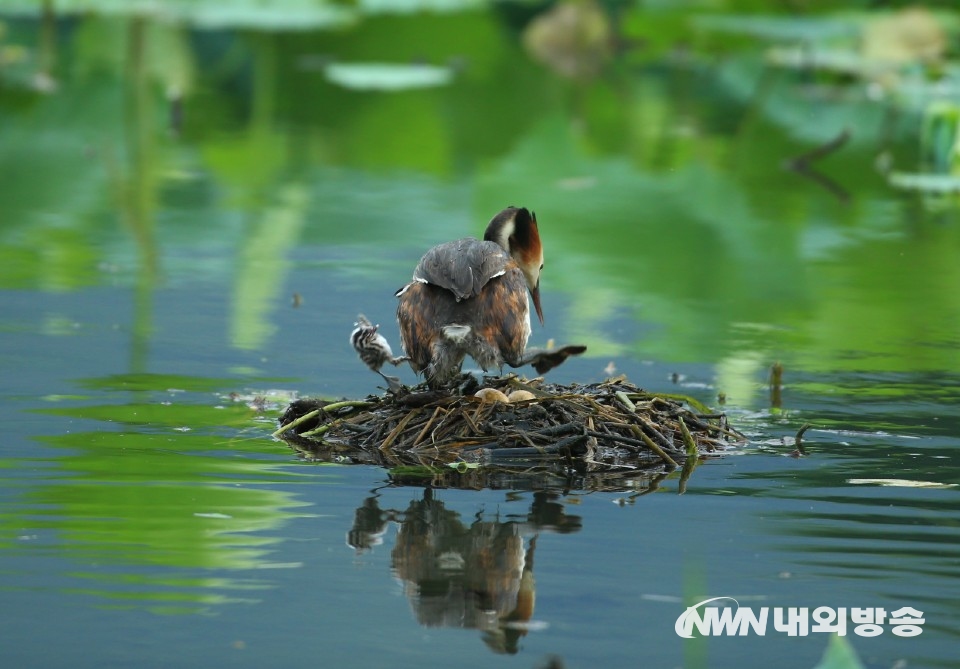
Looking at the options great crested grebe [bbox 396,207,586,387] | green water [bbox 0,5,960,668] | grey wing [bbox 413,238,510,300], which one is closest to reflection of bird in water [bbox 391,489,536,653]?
green water [bbox 0,5,960,668]

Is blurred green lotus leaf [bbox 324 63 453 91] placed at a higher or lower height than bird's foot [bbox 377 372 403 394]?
higher

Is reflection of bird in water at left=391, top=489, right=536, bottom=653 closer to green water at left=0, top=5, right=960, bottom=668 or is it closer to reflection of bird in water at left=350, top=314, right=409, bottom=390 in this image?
green water at left=0, top=5, right=960, bottom=668

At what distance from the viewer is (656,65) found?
84.3ft

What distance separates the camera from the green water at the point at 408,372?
5770 millimetres

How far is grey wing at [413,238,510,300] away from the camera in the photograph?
8.02 meters

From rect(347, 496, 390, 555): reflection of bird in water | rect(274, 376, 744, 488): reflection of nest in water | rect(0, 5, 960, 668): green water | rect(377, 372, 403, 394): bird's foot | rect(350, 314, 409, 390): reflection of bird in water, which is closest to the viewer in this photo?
rect(0, 5, 960, 668): green water

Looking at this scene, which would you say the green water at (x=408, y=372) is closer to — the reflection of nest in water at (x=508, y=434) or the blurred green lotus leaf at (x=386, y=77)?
the blurred green lotus leaf at (x=386, y=77)

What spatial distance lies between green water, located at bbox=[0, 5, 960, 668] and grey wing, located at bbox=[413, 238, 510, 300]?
1059 mm

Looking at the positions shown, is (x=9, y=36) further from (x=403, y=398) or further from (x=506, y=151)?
(x=403, y=398)

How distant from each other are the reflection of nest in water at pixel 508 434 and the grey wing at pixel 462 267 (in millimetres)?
463

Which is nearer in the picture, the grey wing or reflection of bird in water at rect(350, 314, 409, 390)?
the grey wing

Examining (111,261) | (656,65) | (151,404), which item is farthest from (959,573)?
(656,65)

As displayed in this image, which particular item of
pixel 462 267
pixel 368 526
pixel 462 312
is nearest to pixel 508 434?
pixel 462 312

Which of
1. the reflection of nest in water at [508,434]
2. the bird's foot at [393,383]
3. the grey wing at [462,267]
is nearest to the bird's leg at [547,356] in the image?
the reflection of nest in water at [508,434]
